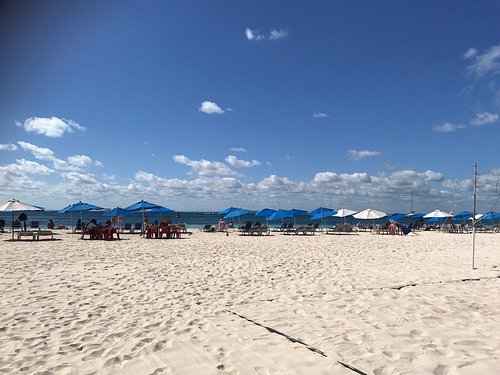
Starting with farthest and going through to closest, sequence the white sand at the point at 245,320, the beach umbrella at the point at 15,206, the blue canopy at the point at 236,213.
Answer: the blue canopy at the point at 236,213
the beach umbrella at the point at 15,206
the white sand at the point at 245,320

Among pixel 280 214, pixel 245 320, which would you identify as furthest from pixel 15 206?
pixel 245 320

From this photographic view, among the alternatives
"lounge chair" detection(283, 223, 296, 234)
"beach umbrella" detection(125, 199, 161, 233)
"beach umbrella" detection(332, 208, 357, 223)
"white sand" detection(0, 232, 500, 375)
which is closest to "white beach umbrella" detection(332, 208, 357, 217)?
"beach umbrella" detection(332, 208, 357, 223)

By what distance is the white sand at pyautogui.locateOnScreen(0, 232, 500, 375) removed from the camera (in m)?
3.26

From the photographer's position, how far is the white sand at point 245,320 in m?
3.26

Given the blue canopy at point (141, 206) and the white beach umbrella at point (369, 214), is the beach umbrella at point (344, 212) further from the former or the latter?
the blue canopy at point (141, 206)

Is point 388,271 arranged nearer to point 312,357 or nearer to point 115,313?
Result: point 312,357

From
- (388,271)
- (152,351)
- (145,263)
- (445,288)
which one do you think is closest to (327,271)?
(388,271)

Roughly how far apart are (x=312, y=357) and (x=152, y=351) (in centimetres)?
153

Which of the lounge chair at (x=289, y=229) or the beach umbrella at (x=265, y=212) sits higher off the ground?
the beach umbrella at (x=265, y=212)

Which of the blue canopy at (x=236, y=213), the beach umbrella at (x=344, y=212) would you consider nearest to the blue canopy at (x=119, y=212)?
the blue canopy at (x=236, y=213)

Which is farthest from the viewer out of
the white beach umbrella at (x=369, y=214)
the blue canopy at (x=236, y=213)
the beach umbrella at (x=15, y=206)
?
the white beach umbrella at (x=369, y=214)

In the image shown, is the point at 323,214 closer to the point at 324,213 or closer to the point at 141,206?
the point at 324,213

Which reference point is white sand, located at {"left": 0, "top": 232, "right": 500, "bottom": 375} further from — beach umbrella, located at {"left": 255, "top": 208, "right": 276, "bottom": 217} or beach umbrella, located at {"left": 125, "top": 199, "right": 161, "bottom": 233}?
beach umbrella, located at {"left": 255, "top": 208, "right": 276, "bottom": 217}

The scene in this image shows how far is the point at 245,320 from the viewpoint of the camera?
4445 mm
